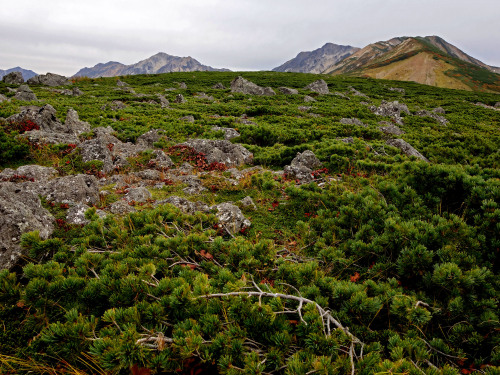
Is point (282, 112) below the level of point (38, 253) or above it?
above

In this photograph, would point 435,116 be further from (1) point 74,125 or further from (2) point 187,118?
(1) point 74,125

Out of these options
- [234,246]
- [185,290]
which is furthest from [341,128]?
[185,290]

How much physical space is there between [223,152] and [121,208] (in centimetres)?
628

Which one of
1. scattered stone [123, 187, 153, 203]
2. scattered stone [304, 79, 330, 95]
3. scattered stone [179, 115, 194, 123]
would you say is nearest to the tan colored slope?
scattered stone [304, 79, 330, 95]

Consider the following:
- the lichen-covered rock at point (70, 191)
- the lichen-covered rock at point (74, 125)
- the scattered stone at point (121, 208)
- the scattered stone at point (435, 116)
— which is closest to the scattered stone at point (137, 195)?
the scattered stone at point (121, 208)

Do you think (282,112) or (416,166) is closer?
(416,166)

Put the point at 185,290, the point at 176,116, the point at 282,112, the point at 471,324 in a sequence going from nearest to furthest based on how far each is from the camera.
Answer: the point at 185,290
the point at 471,324
the point at 176,116
the point at 282,112

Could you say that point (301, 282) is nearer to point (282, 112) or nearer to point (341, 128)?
point (341, 128)

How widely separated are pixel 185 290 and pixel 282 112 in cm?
2299

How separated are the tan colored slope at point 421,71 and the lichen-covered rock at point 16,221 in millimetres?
113692

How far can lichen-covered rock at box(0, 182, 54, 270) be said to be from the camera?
13.9ft

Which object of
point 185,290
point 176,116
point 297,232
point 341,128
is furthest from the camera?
point 176,116

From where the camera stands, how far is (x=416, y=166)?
18.3 ft

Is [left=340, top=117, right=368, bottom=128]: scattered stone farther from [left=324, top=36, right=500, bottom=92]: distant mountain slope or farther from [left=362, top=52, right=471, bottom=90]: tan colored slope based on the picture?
[left=362, top=52, right=471, bottom=90]: tan colored slope
